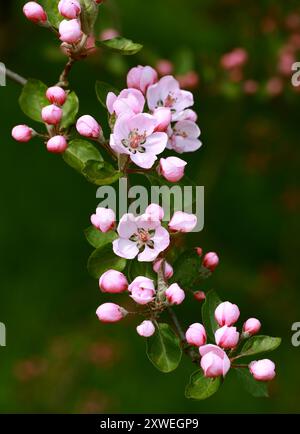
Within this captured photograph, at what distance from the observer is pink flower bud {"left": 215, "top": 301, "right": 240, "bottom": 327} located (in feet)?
3.04

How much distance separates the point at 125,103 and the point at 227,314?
307mm

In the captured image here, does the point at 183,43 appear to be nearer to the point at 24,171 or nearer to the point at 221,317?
the point at 24,171

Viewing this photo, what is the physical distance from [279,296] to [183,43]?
1.18 metres

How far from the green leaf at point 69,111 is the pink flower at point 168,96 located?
11cm

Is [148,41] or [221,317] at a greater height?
[148,41]

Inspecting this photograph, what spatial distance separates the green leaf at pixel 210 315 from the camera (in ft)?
3.17

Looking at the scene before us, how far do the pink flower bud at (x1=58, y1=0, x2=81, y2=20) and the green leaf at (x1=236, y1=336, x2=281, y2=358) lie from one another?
1.63 feet

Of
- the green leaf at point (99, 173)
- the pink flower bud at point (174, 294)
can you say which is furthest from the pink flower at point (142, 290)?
the green leaf at point (99, 173)

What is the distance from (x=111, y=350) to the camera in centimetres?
234

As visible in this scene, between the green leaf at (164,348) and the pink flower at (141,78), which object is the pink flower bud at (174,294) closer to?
the green leaf at (164,348)

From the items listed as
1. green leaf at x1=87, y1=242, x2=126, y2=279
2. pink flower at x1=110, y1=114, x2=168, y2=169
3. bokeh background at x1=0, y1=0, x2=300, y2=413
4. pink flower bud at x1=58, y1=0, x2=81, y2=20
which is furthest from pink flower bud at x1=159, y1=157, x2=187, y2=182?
bokeh background at x1=0, y1=0, x2=300, y2=413

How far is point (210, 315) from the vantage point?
98 centimetres

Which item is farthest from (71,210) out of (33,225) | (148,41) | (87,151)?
(87,151)

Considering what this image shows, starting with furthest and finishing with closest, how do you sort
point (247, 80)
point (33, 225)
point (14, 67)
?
point (14, 67) < point (33, 225) < point (247, 80)
